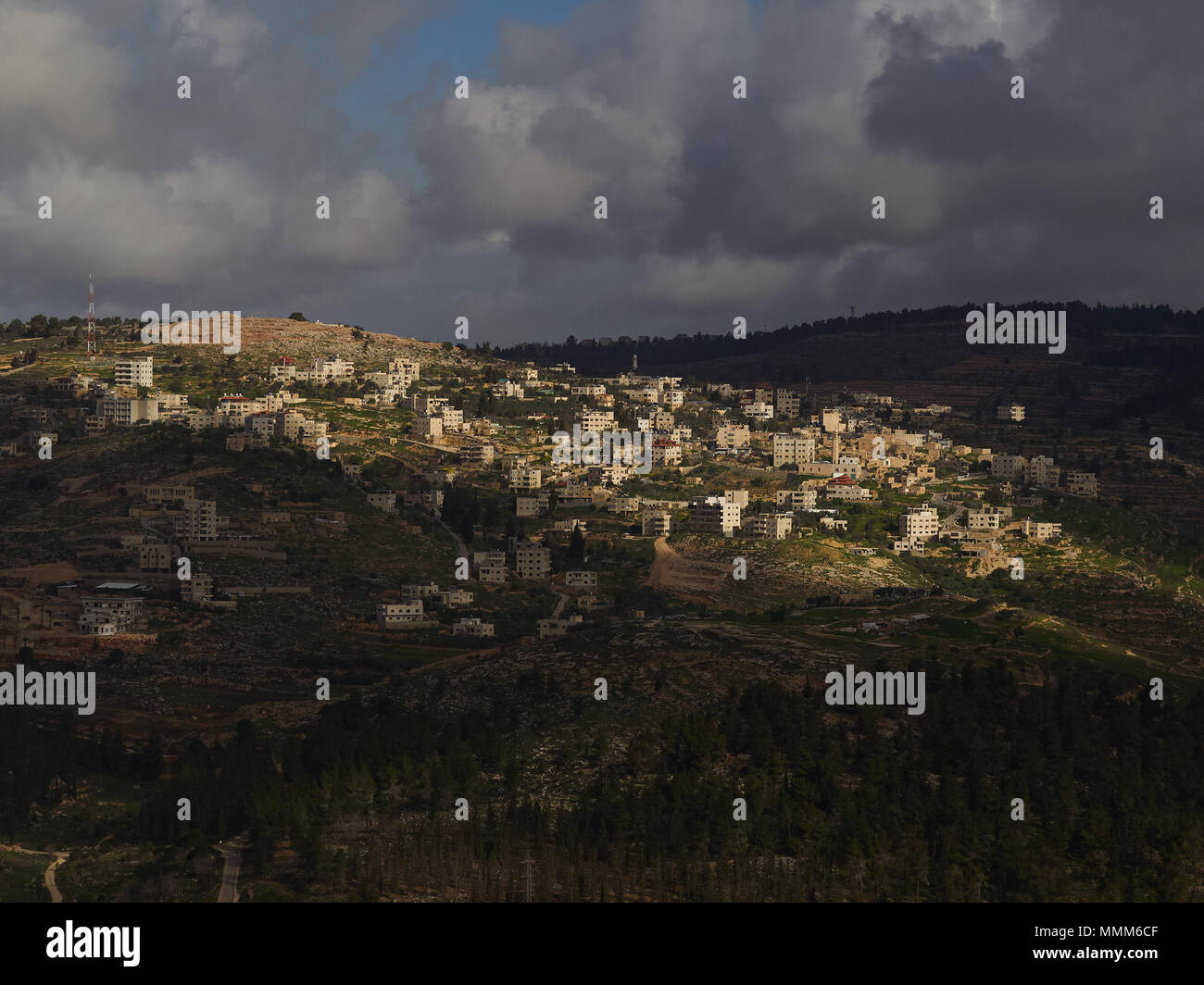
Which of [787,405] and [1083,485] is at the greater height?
[787,405]

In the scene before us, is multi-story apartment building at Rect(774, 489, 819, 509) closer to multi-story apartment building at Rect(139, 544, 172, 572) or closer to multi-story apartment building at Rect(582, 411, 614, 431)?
multi-story apartment building at Rect(582, 411, 614, 431)

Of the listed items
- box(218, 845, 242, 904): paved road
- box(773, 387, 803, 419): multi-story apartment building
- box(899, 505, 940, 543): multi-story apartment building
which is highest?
box(773, 387, 803, 419): multi-story apartment building

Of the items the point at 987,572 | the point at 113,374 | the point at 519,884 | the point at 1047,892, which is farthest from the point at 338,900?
the point at 113,374

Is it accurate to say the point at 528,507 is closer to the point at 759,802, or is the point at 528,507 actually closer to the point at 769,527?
the point at 769,527

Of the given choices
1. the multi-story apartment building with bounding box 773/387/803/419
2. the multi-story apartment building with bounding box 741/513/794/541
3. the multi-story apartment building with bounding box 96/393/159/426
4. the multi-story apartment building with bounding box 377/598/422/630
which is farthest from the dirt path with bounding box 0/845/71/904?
the multi-story apartment building with bounding box 773/387/803/419

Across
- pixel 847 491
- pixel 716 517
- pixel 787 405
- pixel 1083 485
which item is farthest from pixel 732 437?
pixel 716 517

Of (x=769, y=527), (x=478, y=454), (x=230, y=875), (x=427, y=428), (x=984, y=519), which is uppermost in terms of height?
(x=427, y=428)
